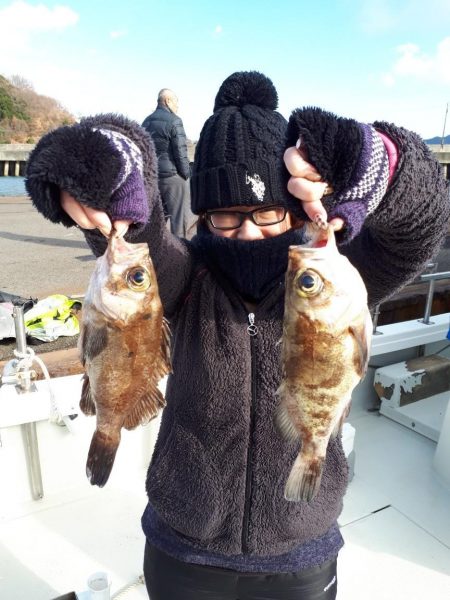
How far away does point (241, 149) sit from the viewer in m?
1.82

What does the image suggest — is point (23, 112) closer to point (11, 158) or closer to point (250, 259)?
point (11, 158)

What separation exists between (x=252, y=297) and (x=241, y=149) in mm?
549

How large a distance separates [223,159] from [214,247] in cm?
33

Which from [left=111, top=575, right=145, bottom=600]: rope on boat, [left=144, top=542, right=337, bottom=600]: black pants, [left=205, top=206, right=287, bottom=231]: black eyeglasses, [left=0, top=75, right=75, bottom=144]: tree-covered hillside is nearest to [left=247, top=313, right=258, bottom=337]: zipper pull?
[left=205, top=206, right=287, bottom=231]: black eyeglasses

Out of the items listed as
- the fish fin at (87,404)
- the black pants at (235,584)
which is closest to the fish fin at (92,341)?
the fish fin at (87,404)

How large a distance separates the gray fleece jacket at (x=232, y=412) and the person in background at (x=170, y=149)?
5.32 m

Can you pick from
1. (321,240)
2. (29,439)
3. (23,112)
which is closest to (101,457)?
(321,240)

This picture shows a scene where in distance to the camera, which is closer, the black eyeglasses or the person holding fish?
the person holding fish

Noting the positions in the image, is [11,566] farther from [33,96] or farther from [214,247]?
[33,96]

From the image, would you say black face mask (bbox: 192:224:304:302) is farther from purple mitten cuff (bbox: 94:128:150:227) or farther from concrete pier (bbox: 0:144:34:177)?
concrete pier (bbox: 0:144:34:177)

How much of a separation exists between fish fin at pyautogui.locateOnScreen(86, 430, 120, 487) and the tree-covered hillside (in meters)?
68.3

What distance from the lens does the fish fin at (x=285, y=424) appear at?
5.21 ft

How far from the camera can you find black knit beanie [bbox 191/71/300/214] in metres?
1.77

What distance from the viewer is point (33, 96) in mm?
93250
